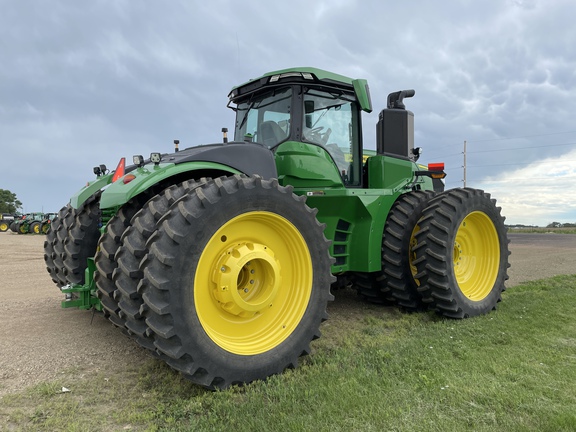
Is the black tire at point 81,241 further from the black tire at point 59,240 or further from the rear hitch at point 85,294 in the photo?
the rear hitch at point 85,294

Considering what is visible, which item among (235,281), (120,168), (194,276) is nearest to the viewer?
(194,276)

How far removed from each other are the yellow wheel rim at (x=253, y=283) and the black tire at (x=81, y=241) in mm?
2031

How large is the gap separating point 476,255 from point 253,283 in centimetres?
370

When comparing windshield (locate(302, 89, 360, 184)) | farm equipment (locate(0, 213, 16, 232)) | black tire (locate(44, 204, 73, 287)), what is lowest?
black tire (locate(44, 204, 73, 287))

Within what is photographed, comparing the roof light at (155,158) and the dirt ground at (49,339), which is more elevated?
the roof light at (155,158)

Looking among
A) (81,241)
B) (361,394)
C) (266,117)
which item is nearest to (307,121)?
(266,117)

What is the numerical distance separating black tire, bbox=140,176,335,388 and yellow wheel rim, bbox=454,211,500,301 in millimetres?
2737

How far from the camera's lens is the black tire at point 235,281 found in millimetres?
3004

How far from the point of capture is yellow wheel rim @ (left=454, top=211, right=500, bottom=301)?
5812 millimetres

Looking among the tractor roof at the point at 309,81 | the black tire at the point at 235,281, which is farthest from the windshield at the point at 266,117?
the black tire at the point at 235,281

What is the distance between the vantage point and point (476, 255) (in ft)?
19.8

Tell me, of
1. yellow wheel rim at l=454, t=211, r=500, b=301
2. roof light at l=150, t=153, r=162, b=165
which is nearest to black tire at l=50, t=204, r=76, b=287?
roof light at l=150, t=153, r=162, b=165

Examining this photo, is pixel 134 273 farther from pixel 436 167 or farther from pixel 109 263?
pixel 436 167

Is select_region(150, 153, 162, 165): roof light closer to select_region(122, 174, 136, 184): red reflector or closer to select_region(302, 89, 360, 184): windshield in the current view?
select_region(122, 174, 136, 184): red reflector
